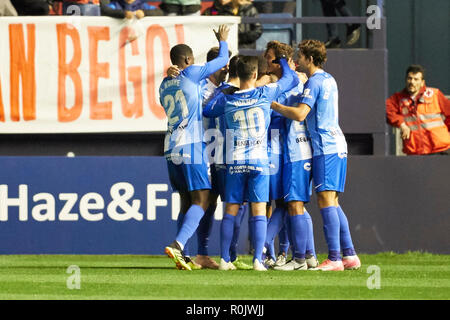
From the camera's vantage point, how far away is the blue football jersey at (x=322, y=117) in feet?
32.4

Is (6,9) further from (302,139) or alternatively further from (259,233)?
(259,233)

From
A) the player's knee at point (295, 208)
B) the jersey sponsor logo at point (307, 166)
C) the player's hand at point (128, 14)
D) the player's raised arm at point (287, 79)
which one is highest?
the player's hand at point (128, 14)

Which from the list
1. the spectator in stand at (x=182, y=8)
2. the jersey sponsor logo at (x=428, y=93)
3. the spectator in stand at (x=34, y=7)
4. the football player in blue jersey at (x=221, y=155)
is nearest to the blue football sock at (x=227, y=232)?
the football player in blue jersey at (x=221, y=155)

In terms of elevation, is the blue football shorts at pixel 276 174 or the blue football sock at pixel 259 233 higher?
the blue football shorts at pixel 276 174

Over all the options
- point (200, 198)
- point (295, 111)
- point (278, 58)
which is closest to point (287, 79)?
point (278, 58)

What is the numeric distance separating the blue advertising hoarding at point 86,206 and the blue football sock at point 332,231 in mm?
3420

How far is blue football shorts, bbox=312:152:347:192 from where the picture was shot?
9875 millimetres

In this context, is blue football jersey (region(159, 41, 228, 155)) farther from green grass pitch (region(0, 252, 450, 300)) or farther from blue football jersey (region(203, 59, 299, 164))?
green grass pitch (region(0, 252, 450, 300))

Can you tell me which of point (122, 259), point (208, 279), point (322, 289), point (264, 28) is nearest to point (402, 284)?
point (322, 289)

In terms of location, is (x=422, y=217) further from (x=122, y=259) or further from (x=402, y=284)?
(x=402, y=284)

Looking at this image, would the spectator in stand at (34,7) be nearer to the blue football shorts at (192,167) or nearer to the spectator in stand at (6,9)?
the spectator in stand at (6,9)

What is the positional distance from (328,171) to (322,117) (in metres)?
0.48

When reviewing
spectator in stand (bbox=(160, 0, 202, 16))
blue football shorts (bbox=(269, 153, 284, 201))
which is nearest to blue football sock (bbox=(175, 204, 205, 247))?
blue football shorts (bbox=(269, 153, 284, 201))

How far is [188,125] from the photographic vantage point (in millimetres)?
10094
